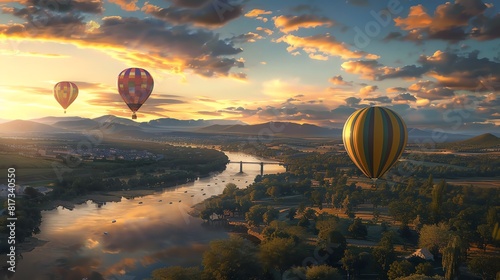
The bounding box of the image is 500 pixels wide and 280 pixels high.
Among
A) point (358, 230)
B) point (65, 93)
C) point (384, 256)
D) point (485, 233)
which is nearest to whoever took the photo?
point (384, 256)

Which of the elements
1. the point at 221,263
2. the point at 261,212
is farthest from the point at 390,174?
the point at 221,263

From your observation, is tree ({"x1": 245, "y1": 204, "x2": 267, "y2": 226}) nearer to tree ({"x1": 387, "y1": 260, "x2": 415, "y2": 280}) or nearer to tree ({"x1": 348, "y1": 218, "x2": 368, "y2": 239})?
tree ({"x1": 348, "y1": 218, "x2": 368, "y2": 239})

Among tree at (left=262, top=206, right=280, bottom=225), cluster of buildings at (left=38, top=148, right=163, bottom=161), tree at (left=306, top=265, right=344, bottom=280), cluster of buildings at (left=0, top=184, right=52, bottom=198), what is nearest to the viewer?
tree at (left=306, top=265, right=344, bottom=280)

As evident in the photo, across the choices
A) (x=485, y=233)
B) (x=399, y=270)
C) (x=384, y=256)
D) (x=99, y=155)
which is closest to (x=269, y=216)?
(x=384, y=256)

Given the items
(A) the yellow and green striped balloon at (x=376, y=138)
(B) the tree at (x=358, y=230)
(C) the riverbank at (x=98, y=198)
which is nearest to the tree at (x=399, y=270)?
(A) the yellow and green striped balloon at (x=376, y=138)

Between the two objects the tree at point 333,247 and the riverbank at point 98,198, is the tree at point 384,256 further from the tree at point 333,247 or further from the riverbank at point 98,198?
the riverbank at point 98,198

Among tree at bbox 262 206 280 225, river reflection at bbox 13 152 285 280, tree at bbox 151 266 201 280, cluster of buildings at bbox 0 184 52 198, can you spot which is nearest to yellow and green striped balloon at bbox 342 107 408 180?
tree at bbox 151 266 201 280

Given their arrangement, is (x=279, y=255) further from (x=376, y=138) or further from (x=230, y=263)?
(x=376, y=138)

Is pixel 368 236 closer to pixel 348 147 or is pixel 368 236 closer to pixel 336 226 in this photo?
pixel 336 226
